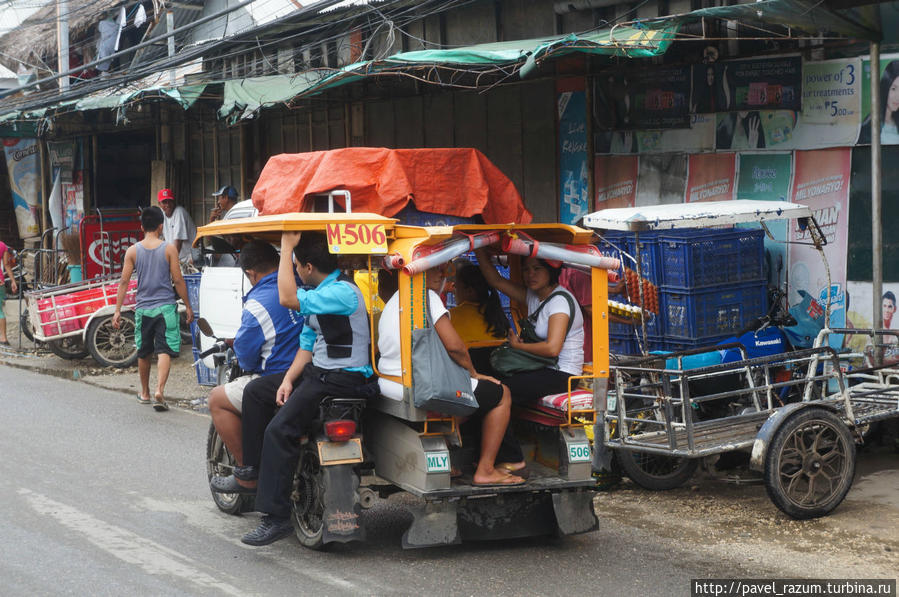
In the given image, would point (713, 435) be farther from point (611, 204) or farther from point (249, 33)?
point (249, 33)

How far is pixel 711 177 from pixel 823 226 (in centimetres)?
131

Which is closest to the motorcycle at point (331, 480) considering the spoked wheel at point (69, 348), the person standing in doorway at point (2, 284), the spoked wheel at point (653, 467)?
the spoked wheel at point (653, 467)

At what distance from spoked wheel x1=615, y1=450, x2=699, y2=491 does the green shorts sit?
212 inches

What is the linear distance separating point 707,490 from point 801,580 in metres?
2.12

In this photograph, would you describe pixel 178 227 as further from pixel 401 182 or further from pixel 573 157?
pixel 401 182

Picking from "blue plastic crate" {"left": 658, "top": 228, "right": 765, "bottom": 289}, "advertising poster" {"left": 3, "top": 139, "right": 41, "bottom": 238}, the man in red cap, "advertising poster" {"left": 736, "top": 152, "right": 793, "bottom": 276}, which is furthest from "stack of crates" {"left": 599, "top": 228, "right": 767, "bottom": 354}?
"advertising poster" {"left": 3, "top": 139, "right": 41, "bottom": 238}

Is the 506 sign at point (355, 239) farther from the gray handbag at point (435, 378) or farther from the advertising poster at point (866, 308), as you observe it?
the advertising poster at point (866, 308)

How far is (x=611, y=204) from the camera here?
11172 mm

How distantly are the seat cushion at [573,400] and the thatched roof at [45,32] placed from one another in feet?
63.2

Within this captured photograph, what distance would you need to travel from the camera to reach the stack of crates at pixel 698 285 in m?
8.56

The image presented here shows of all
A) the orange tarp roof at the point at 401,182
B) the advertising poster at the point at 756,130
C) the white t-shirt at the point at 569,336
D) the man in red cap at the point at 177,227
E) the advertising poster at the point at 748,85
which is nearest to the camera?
the white t-shirt at the point at 569,336

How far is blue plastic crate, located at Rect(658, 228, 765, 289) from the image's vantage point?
8578 millimetres

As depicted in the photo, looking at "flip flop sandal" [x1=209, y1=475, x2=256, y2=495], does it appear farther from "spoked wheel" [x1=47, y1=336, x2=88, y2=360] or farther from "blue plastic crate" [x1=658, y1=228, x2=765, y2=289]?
"spoked wheel" [x1=47, y1=336, x2=88, y2=360]

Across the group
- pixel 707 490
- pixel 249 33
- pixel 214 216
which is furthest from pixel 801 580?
pixel 249 33
